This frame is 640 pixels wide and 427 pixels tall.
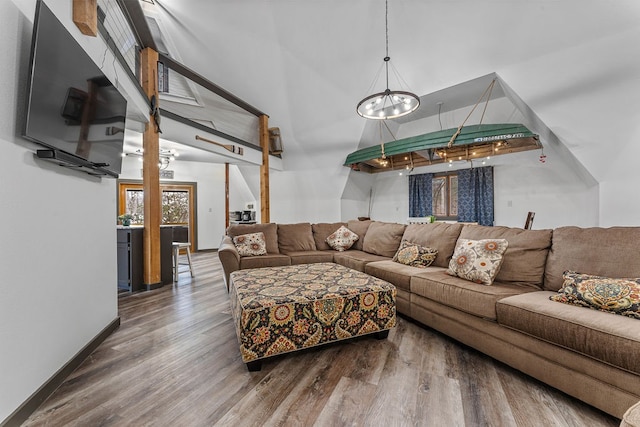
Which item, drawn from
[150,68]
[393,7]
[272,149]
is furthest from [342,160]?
[150,68]

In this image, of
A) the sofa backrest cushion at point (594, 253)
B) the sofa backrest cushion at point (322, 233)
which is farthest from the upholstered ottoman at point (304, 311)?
the sofa backrest cushion at point (322, 233)

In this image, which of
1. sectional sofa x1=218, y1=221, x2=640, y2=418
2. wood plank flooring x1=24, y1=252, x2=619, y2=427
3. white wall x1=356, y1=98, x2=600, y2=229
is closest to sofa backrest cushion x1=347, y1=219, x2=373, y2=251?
sectional sofa x1=218, y1=221, x2=640, y2=418

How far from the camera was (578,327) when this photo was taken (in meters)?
1.39

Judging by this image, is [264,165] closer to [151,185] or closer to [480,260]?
[151,185]

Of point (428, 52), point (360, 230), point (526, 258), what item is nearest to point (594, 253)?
point (526, 258)

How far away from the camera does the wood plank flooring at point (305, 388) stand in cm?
133

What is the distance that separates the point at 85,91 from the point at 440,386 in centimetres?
290

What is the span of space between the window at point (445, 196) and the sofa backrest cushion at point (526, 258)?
4336 millimetres

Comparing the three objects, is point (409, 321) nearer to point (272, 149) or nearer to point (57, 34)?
point (57, 34)

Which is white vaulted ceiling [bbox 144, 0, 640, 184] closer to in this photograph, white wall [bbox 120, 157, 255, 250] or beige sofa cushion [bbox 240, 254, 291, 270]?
white wall [bbox 120, 157, 255, 250]

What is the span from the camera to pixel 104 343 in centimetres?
212

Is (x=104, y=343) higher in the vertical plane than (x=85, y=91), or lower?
lower

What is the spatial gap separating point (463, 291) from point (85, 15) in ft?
10.6

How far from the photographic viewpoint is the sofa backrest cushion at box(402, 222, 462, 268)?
281 centimetres
